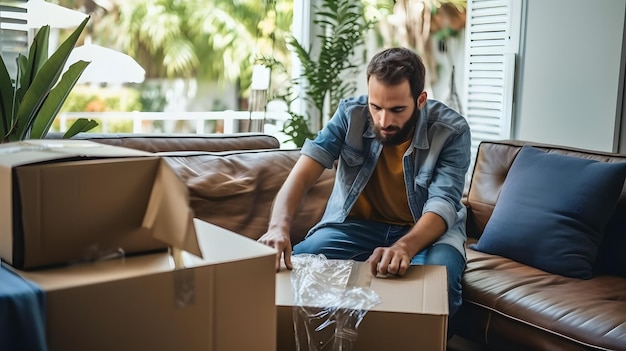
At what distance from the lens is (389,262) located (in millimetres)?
1772

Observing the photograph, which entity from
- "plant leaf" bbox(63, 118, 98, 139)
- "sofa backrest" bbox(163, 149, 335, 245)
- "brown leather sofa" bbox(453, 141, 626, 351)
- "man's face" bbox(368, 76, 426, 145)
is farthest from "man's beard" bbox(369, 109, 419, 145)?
"plant leaf" bbox(63, 118, 98, 139)

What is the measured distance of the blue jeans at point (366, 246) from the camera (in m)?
2.09

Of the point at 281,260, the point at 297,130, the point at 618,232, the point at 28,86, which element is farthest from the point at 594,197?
the point at 28,86

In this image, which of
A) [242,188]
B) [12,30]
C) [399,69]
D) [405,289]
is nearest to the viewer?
[405,289]

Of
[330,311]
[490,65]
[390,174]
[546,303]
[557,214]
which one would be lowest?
[546,303]

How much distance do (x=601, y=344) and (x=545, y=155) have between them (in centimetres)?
97

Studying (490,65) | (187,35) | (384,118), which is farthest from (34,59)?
(187,35)

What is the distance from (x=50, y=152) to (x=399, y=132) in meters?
1.37

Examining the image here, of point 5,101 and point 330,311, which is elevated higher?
point 5,101

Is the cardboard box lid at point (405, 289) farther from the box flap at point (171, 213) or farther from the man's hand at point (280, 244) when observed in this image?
the box flap at point (171, 213)

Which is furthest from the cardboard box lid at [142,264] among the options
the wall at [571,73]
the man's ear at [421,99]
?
the wall at [571,73]

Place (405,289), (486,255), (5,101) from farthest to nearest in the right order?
1. (486,255)
2. (5,101)
3. (405,289)

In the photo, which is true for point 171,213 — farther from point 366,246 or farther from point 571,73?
point 571,73

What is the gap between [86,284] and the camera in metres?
0.97
